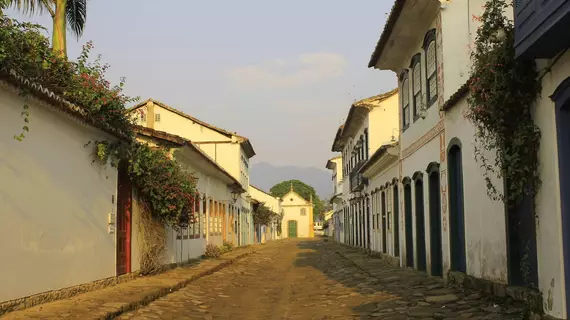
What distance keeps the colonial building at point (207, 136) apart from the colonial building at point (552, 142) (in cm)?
2601

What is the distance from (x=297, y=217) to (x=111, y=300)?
69.3 meters

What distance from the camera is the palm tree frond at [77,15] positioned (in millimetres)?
15784

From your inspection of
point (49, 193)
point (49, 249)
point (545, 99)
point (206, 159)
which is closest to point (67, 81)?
point (49, 193)

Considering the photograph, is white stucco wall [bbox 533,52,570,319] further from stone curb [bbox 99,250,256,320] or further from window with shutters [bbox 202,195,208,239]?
window with shutters [bbox 202,195,208,239]

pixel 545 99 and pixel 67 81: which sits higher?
pixel 67 81

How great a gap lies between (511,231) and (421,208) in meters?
6.19

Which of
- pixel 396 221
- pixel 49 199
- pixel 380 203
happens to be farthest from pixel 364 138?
pixel 49 199

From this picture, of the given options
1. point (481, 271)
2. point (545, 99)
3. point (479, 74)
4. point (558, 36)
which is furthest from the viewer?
point (481, 271)

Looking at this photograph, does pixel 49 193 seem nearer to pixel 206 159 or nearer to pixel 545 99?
pixel 545 99

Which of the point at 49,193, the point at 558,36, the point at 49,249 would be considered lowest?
the point at 49,249

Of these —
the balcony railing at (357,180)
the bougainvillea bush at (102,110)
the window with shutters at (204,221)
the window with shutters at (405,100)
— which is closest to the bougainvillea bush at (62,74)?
the bougainvillea bush at (102,110)

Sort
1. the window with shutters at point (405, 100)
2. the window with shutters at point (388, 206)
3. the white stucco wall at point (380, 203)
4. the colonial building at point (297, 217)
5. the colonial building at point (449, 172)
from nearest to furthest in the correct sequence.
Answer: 1. the colonial building at point (449, 172)
2. the window with shutters at point (405, 100)
3. the white stucco wall at point (380, 203)
4. the window with shutters at point (388, 206)
5. the colonial building at point (297, 217)

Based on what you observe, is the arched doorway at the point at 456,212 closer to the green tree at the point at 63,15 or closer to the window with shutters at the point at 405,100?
the window with shutters at the point at 405,100

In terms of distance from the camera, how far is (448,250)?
11.0 meters
